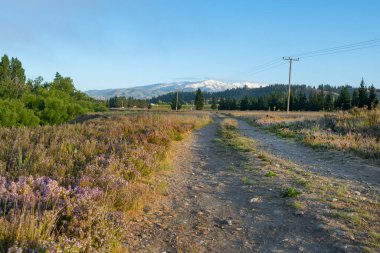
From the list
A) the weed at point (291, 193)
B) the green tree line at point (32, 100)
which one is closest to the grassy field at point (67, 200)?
the weed at point (291, 193)

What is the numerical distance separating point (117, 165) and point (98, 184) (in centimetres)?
161

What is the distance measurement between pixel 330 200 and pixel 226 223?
2622 millimetres

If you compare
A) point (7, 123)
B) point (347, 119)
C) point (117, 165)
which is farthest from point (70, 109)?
point (117, 165)

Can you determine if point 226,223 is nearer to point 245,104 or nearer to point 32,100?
point 32,100

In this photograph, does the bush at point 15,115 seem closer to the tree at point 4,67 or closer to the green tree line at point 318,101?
the tree at point 4,67

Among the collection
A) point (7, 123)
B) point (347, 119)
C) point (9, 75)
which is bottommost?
point (7, 123)

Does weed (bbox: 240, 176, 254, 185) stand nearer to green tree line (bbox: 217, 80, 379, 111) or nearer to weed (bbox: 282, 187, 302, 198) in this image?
weed (bbox: 282, 187, 302, 198)

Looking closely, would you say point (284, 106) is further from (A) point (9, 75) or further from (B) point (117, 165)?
(B) point (117, 165)

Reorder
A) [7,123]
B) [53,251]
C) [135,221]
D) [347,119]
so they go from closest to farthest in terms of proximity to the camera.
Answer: [53,251], [135,221], [347,119], [7,123]

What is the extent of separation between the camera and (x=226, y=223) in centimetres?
554

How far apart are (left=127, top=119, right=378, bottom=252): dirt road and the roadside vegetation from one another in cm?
15

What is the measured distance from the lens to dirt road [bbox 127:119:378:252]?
4.61m

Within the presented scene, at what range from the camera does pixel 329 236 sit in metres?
4.88

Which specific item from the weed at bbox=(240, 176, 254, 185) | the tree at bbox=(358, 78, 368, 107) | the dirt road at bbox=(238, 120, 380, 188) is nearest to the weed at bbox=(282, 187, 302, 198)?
the weed at bbox=(240, 176, 254, 185)
